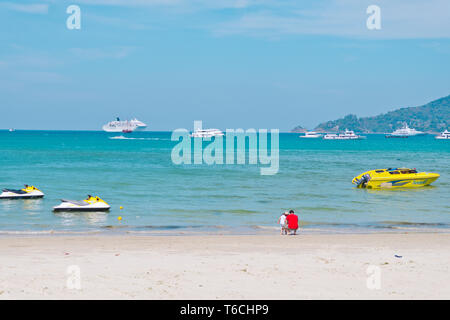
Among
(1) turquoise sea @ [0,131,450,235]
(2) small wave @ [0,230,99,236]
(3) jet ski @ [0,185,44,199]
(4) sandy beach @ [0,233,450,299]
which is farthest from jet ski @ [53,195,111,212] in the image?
(4) sandy beach @ [0,233,450,299]

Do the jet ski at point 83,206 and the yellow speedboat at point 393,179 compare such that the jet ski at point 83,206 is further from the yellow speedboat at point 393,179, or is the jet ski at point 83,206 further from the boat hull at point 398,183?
the boat hull at point 398,183

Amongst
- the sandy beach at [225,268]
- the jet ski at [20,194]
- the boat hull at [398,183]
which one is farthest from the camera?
the boat hull at [398,183]

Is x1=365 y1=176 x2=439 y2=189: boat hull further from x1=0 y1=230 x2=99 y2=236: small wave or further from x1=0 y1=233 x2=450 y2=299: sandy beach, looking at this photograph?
x1=0 y1=230 x2=99 y2=236: small wave

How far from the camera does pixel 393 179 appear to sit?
45750 mm

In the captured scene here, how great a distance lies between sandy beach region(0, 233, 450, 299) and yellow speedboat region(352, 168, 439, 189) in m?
23.6

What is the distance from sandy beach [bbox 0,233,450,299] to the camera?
41.9ft

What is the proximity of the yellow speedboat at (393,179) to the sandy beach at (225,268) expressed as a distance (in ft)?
77.5

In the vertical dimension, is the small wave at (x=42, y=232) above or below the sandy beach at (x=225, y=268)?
below

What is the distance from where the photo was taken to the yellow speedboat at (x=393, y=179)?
45.5 meters

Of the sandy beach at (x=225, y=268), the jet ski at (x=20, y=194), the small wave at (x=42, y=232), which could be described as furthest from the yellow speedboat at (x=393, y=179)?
the small wave at (x=42, y=232)

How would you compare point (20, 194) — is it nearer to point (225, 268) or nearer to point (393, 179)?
point (225, 268)

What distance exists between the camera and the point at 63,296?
12.3 meters

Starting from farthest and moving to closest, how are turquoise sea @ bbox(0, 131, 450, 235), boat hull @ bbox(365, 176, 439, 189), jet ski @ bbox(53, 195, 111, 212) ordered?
boat hull @ bbox(365, 176, 439, 189)
jet ski @ bbox(53, 195, 111, 212)
turquoise sea @ bbox(0, 131, 450, 235)

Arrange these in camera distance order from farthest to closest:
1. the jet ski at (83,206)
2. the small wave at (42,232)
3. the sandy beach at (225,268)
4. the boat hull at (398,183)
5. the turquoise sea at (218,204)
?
the boat hull at (398,183)
the jet ski at (83,206)
the turquoise sea at (218,204)
the small wave at (42,232)
the sandy beach at (225,268)
